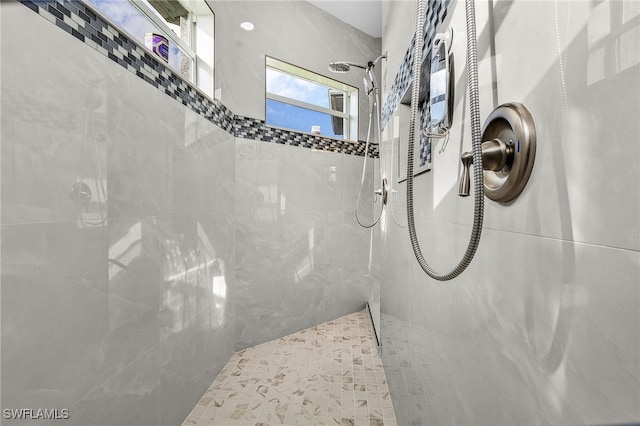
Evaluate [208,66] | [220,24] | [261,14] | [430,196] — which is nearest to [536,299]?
[430,196]

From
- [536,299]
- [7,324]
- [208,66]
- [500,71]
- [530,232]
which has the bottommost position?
[7,324]

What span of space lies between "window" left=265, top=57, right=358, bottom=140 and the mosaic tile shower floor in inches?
71.6

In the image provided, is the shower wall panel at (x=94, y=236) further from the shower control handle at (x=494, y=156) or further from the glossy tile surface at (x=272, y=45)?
the shower control handle at (x=494, y=156)

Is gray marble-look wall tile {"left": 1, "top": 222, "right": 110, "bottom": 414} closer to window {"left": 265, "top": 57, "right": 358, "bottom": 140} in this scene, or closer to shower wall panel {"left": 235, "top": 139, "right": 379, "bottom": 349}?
shower wall panel {"left": 235, "top": 139, "right": 379, "bottom": 349}

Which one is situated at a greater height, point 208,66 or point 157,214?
point 208,66

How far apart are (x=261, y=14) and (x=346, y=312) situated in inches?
106

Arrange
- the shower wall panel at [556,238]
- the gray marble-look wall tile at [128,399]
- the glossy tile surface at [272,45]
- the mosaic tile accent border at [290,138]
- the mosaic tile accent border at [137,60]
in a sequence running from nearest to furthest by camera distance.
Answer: the shower wall panel at [556,238] < the mosaic tile accent border at [137,60] < the gray marble-look wall tile at [128,399] < the glossy tile surface at [272,45] < the mosaic tile accent border at [290,138]

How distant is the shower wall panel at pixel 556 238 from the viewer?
1.15ft

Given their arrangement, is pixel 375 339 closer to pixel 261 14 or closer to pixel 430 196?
pixel 430 196

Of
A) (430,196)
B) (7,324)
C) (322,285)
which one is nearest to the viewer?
(7,324)

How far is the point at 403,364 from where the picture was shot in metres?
1.44

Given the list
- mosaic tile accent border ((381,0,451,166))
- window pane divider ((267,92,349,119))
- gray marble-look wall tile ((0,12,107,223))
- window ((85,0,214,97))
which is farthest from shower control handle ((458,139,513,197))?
window pane divider ((267,92,349,119))

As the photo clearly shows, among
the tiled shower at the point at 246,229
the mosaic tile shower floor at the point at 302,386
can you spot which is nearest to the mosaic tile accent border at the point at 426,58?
the tiled shower at the point at 246,229

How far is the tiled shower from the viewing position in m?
0.39
